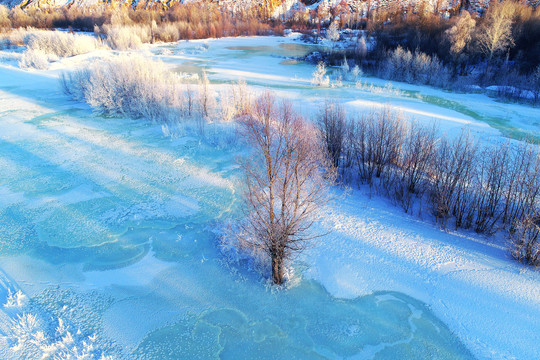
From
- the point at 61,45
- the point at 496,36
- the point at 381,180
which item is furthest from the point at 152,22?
the point at 381,180

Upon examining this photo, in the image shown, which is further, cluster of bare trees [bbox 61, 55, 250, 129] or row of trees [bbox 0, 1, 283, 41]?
row of trees [bbox 0, 1, 283, 41]

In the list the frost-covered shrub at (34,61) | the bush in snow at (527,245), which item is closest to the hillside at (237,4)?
the frost-covered shrub at (34,61)

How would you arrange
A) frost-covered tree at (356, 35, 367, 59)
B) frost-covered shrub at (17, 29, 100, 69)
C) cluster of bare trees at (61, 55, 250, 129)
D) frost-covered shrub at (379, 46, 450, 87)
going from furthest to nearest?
frost-covered tree at (356, 35, 367, 59)
frost-covered shrub at (17, 29, 100, 69)
frost-covered shrub at (379, 46, 450, 87)
cluster of bare trees at (61, 55, 250, 129)

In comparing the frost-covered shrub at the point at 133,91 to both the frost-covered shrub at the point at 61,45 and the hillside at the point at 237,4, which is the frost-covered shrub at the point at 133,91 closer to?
the frost-covered shrub at the point at 61,45

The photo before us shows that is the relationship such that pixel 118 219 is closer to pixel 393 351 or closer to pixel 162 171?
pixel 162 171

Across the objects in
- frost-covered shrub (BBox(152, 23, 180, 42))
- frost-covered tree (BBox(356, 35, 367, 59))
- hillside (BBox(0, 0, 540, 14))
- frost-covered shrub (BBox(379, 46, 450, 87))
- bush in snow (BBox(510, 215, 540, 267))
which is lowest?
bush in snow (BBox(510, 215, 540, 267))

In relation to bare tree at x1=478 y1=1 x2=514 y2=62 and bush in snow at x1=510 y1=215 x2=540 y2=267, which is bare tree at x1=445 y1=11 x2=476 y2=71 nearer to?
bare tree at x1=478 y1=1 x2=514 y2=62

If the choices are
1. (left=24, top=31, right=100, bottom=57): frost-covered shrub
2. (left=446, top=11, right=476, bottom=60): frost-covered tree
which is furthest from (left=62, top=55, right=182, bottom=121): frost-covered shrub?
(left=446, top=11, right=476, bottom=60): frost-covered tree
